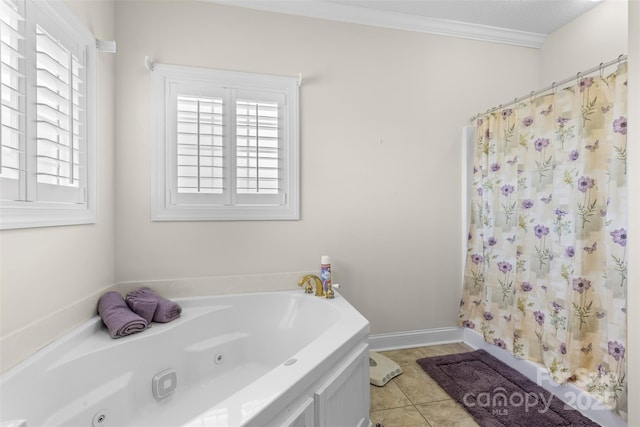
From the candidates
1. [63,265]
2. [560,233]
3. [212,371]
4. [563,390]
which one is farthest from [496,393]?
[63,265]

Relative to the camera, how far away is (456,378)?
189 cm

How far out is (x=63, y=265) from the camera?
137 cm

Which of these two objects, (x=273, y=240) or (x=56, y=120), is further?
(x=273, y=240)

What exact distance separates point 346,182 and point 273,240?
26.9 inches

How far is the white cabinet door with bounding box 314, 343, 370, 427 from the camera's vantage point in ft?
3.65

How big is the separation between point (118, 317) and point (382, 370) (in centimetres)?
157

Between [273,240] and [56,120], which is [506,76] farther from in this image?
[56,120]

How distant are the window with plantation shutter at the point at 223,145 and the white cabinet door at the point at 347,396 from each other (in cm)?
108

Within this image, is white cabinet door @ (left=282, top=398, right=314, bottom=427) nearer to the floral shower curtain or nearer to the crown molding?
the floral shower curtain

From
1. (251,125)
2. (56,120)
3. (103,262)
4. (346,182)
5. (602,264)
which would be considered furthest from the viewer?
(346,182)

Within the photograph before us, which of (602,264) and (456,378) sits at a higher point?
(602,264)

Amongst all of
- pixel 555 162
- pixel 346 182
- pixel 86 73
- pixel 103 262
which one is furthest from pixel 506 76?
pixel 103 262

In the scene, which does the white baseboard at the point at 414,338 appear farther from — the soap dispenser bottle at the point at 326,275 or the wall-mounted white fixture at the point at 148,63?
the wall-mounted white fixture at the point at 148,63

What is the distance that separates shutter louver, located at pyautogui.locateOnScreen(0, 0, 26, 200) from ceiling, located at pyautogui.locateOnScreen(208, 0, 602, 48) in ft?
4.06
